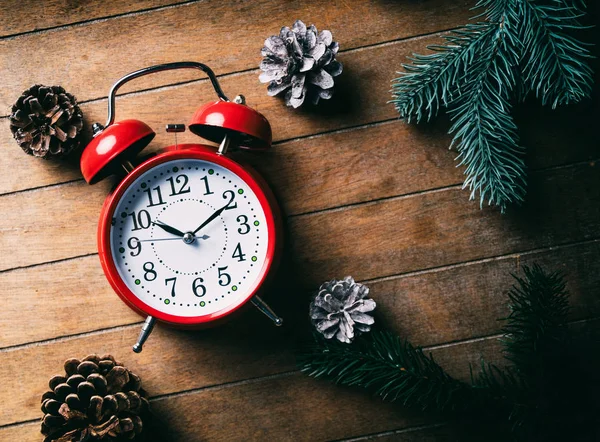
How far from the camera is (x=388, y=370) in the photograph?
102 centimetres

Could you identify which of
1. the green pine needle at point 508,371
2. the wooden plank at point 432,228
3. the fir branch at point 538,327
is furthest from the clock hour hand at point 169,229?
the fir branch at point 538,327

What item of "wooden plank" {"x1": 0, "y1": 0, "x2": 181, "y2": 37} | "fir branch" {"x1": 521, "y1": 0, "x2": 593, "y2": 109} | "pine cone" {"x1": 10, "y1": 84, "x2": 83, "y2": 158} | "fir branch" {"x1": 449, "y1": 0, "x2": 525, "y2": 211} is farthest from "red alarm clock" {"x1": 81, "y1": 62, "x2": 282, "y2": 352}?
"fir branch" {"x1": 521, "y1": 0, "x2": 593, "y2": 109}

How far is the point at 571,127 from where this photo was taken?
1.11 m

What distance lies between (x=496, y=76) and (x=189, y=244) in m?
0.62

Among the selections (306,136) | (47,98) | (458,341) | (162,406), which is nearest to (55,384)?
(162,406)

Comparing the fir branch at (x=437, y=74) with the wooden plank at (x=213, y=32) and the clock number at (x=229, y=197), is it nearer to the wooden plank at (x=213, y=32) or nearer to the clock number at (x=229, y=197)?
the wooden plank at (x=213, y=32)

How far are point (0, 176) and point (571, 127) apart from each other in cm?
113

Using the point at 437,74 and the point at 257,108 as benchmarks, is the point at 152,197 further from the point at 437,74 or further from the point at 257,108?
the point at 437,74

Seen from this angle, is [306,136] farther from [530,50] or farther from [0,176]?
[0,176]

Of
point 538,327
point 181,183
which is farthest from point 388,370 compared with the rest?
point 181,183

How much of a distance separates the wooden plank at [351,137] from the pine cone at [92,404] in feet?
1.23

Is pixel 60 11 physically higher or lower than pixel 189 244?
higher

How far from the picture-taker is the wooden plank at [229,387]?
1110mm

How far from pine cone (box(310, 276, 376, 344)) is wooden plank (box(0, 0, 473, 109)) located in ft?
1.53
